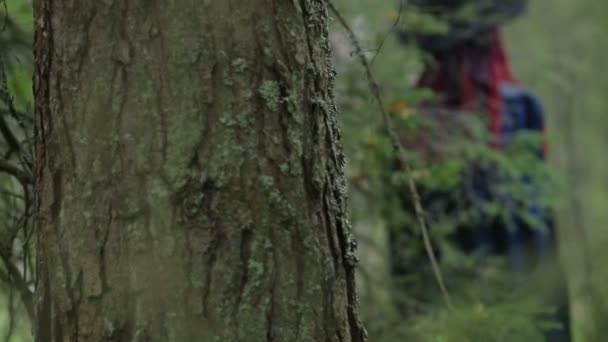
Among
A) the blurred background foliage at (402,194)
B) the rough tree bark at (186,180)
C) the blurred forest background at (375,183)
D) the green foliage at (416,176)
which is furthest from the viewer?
the green foliage at (416,176)

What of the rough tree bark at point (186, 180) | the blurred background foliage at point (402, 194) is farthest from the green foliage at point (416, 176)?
the rough tree bark at point (186, 180)

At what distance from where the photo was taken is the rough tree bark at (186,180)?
5.18 ft

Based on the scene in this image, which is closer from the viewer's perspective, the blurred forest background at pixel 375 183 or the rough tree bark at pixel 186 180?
the rough tree bark at pixel 186 180

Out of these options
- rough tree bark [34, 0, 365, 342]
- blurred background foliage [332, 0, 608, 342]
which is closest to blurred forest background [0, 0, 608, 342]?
blurred background foliage [332, 0, 608, 342]

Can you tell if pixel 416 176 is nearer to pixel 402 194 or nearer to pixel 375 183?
pixel 375 183

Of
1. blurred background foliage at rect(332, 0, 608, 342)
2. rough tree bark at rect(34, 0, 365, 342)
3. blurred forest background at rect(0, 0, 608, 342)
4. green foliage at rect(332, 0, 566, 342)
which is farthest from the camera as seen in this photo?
green foliage at rect(332, 0, 566, 342)

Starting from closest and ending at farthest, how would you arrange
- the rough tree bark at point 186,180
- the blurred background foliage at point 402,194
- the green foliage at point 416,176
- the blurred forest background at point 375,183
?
1. the rough tree bark at point 186,180
2. the blurred forest background at point 375,183
3. the blurred background foliage at point 402,194
4. the green foliage at point 416,176

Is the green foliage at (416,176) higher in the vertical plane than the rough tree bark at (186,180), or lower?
higher

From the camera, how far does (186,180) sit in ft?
5.19

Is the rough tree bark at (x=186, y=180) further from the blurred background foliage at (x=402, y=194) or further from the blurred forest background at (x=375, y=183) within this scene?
the blurred background foliage at (x=402, y=194)

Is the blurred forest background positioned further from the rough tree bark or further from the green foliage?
the rough tree bark

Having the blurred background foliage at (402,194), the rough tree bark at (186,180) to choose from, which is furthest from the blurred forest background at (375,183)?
the rough tree bark at (186,180)

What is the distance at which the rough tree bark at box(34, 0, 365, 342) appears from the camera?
5.18 ft

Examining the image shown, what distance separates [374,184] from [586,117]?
14693 millimetres
